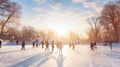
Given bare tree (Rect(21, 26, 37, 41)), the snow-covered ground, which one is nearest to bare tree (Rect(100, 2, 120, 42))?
the snow-covered ground

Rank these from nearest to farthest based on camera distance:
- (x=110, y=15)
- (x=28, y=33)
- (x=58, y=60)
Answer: (x=58, y=60)
(x=110, y=15)
(x=28, y=33)

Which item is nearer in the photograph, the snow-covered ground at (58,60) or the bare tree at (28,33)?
the snow-covered ground at (58,60)

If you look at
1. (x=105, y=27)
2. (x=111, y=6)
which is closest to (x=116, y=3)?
(x=111, y=6)

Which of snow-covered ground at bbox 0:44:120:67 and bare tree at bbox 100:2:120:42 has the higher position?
bare tree at bbox 100:2:120:42

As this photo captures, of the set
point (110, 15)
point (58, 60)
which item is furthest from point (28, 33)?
point (58, 60)

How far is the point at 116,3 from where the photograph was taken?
65500 millimetres

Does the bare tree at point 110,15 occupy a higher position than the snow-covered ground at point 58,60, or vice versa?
the bare tree at point 110,15

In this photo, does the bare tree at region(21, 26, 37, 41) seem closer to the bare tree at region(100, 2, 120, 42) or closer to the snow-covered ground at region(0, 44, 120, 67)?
the bare tree at region(100, 2, 120, 42)

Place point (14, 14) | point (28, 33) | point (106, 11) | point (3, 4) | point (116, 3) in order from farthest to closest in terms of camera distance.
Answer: point (28, 33)
point (106, 11)
point (116, 3)
point (14, 14)
point (3, 4)

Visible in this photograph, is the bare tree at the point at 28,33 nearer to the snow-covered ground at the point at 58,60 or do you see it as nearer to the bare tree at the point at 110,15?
the bare tree at the point at 110,15

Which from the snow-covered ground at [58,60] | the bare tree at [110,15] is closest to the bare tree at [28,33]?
the bare tree at [110,15]

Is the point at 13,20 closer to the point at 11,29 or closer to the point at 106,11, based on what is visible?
the point at 11,29

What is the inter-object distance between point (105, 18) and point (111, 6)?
4.42 meters

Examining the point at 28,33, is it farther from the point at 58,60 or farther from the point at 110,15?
the point at 58,60
